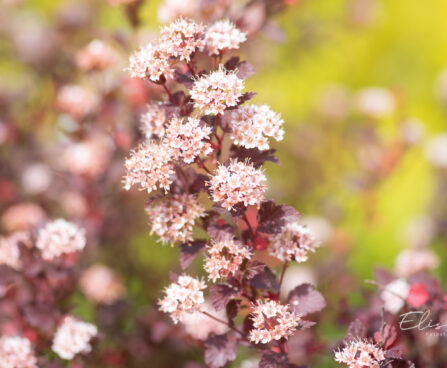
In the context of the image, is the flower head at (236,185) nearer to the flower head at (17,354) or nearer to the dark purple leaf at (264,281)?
the dark purple leaf at (264,281)

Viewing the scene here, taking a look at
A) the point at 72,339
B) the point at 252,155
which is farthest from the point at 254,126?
the point at 72,339

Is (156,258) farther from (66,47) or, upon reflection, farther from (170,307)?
(170,307)

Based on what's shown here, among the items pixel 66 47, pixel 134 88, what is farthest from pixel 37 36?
pixel 134 88

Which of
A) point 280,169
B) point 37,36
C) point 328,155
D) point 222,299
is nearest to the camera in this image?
point 222,299

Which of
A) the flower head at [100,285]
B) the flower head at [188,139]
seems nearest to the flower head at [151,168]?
the flower head at [188,139]

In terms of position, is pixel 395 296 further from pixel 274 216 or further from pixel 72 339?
pixel 72 339
